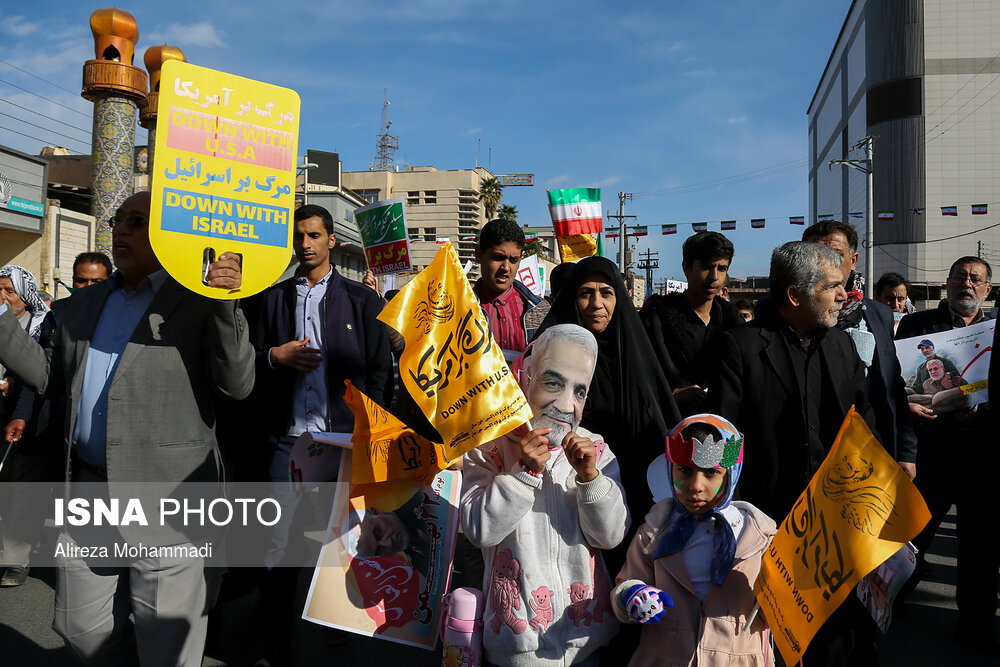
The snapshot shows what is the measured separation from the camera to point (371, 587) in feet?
9.25

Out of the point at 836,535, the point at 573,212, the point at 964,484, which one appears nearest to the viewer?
the point at 836,535

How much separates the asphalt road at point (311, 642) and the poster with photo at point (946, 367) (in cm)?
136

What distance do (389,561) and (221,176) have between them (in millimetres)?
1610

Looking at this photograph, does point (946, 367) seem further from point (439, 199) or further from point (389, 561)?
point (439, 199)

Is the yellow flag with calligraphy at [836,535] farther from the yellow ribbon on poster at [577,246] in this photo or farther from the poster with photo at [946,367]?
the yellow ribbon on poster at [577,246]

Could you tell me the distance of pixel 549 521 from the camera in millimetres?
2543

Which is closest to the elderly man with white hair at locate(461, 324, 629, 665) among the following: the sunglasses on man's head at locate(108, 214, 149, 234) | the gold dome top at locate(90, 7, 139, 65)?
the sunglasses on man's head at locate(108, 214, 149, 234)

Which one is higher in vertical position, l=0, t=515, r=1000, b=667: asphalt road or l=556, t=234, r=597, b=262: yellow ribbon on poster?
l=556, t=234, r=597, b=262: yellow ribbon on poster

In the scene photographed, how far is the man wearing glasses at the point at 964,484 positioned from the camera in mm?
4008

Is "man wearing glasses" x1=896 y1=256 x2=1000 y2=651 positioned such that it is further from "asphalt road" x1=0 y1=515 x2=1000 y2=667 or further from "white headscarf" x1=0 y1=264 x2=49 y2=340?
"white headscarf" x1=0 y1=264 x2=49 y2=340

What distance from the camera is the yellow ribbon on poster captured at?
8133 mm

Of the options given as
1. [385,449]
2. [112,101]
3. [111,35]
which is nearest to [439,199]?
[111,35]

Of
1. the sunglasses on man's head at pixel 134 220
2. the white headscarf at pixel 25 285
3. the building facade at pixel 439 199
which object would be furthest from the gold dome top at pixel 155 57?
the building facade at pixel 439 199

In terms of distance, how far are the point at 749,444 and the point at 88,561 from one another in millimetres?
2661
